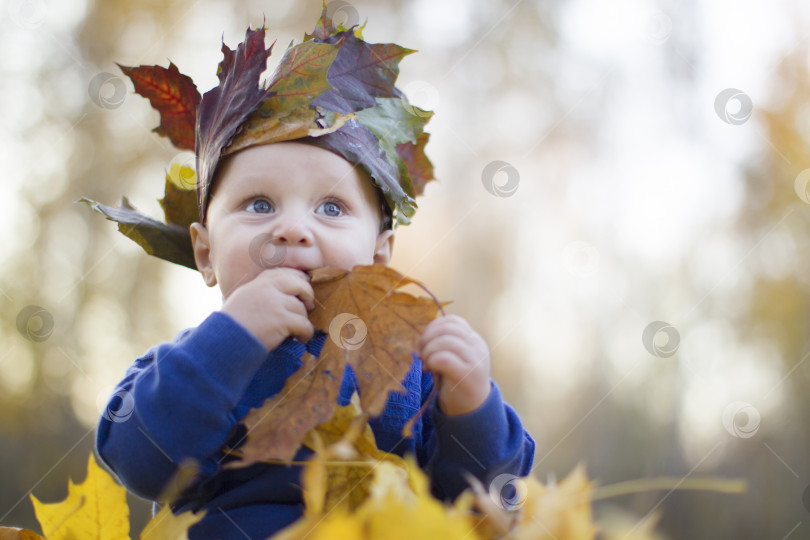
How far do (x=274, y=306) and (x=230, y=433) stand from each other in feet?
0.68

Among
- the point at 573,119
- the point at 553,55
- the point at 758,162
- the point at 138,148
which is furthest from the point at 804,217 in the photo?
the point at 138,148

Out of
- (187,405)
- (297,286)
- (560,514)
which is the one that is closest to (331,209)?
(297,286)

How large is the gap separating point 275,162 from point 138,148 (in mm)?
6078

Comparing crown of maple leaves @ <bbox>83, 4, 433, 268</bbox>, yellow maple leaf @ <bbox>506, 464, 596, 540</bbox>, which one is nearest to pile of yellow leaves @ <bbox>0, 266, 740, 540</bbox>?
yellow maple leaf @ <bbox>506, 464, 596, 540</bbox>

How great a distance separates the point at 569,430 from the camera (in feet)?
26.0

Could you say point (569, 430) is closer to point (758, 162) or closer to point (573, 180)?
point (573, 180)

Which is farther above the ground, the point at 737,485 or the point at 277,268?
the point at 737,485

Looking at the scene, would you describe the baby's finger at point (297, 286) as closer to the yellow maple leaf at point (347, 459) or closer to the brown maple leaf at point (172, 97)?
the yellow maple leaf at point (347, 459)

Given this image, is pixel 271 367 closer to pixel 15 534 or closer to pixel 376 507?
pixel 15 534

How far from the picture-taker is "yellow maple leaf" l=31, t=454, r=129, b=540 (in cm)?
102

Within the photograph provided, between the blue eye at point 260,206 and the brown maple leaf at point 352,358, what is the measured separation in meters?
0.24

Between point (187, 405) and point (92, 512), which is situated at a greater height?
point (187, 405)

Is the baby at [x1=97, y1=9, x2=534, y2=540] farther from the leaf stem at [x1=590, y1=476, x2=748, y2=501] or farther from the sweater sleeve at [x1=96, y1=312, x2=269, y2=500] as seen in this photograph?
the leaf stem at [x1=590, y1=476, x2=748, y2=501]

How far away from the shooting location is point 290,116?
1.25 metres
